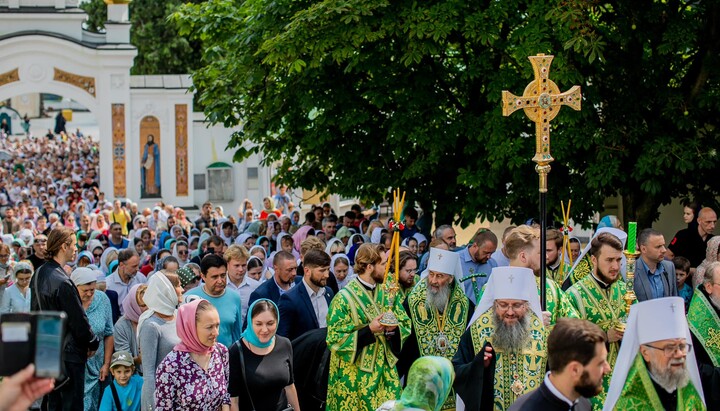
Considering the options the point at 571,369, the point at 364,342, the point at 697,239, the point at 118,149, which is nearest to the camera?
the point at 571,369

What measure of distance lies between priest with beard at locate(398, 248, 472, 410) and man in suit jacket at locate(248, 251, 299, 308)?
6.32 ft

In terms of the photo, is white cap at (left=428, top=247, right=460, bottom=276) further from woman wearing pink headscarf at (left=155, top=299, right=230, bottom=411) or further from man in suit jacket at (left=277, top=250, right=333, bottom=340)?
woman wearing pink headscarf at (left=155, top=299, right=230, bottom=411)

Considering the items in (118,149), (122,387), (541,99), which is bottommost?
(122,387)

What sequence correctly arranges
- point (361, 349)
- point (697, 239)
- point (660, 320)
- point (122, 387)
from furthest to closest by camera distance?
point (697, 239)
point (122, 387)
point (361, 349)
point (660, 320)

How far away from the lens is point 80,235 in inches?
738

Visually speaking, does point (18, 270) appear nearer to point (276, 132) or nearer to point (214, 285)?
point (214, 285)

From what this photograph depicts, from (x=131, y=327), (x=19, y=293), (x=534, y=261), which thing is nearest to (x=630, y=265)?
(x=534, y=261)

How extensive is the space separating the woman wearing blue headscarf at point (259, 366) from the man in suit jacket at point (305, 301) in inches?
60.3

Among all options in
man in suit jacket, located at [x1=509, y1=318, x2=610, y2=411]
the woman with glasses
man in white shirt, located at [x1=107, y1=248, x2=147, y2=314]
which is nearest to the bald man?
man in white shirt, located at [x1=107, y1=248, x2=147, y2=314]

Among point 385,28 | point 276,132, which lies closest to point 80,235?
point 276,132

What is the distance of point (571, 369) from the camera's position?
18.3 ft

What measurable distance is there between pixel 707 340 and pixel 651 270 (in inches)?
79.8

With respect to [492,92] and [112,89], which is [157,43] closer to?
[112,89]

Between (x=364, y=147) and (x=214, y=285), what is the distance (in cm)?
695
